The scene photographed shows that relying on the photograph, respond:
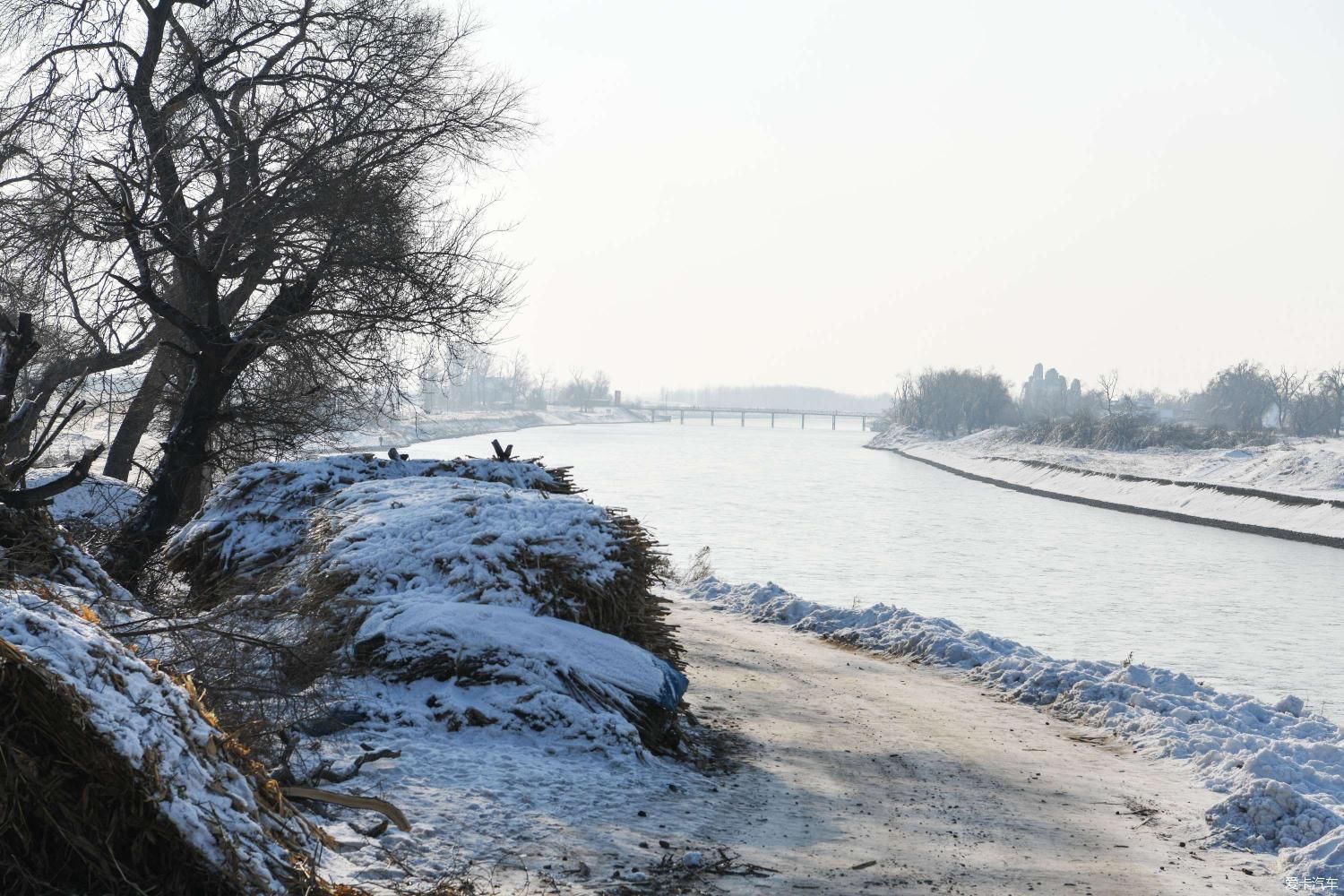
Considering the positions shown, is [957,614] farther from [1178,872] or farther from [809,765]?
[1178,872]

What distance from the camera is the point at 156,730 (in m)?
4.00

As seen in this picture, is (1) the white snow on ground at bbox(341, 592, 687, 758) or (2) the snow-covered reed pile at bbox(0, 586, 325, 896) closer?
(2) the snow-covered reed pile at bbox(0, 586, 325, 896)

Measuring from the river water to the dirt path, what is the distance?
678cm

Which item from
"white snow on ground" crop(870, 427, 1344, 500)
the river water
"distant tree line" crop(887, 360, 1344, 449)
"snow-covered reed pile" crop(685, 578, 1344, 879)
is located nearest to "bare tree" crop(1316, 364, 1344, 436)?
"distant tree line" crop(887, 360, 1344, 449)

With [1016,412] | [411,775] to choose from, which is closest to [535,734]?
[411,775]

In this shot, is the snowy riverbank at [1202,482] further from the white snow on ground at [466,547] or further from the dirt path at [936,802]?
the white snow on ground at [466,547]

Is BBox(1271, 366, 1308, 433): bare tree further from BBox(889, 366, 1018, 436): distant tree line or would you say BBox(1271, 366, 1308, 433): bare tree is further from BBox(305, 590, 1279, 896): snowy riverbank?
BBox(305, 590, 1279, 896): snowy riverbank

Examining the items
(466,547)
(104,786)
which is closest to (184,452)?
(466,547)

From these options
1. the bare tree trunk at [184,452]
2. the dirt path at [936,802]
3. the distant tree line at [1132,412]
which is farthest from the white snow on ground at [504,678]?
the distant tree line at [1132,412]

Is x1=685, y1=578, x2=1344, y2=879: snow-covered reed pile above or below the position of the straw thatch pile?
below

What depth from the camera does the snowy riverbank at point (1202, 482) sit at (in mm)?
49188

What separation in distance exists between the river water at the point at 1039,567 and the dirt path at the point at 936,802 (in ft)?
22.2

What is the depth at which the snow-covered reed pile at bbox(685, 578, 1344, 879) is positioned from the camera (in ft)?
26.2

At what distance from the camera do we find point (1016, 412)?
15688 centimetres
